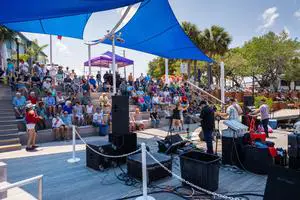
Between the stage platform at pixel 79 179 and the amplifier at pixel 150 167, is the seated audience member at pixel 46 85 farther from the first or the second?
the amplifier at pixel 150 167

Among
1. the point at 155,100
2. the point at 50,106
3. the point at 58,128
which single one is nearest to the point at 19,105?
the point at 50,106

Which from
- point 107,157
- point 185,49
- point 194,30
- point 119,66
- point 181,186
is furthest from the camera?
point 194,30

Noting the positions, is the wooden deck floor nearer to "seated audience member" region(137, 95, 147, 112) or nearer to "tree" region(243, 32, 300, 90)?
"seated audience member" region(137, 95, 147, 112)

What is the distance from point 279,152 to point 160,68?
144 feet

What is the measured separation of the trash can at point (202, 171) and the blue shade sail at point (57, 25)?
620cm

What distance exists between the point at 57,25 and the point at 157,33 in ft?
11.8

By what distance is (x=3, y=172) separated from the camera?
12.6 feet

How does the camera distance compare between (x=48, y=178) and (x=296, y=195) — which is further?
(x=48, y=178)

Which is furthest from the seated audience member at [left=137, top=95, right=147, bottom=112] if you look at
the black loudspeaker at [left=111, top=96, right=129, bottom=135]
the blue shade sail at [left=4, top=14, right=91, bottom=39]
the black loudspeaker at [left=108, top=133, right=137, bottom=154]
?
the black loudspeaker at [left=111, top=96, right=129, bottom=135]

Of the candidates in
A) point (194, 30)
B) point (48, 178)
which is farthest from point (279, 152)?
point (194, 30)

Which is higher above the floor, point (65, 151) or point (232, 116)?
point (232, 116)

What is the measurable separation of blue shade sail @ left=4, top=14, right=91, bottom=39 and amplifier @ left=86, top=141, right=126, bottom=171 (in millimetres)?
4687

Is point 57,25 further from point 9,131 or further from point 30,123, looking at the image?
point 9,131

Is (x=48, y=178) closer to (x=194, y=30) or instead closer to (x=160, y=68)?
(x=194, y=30)
